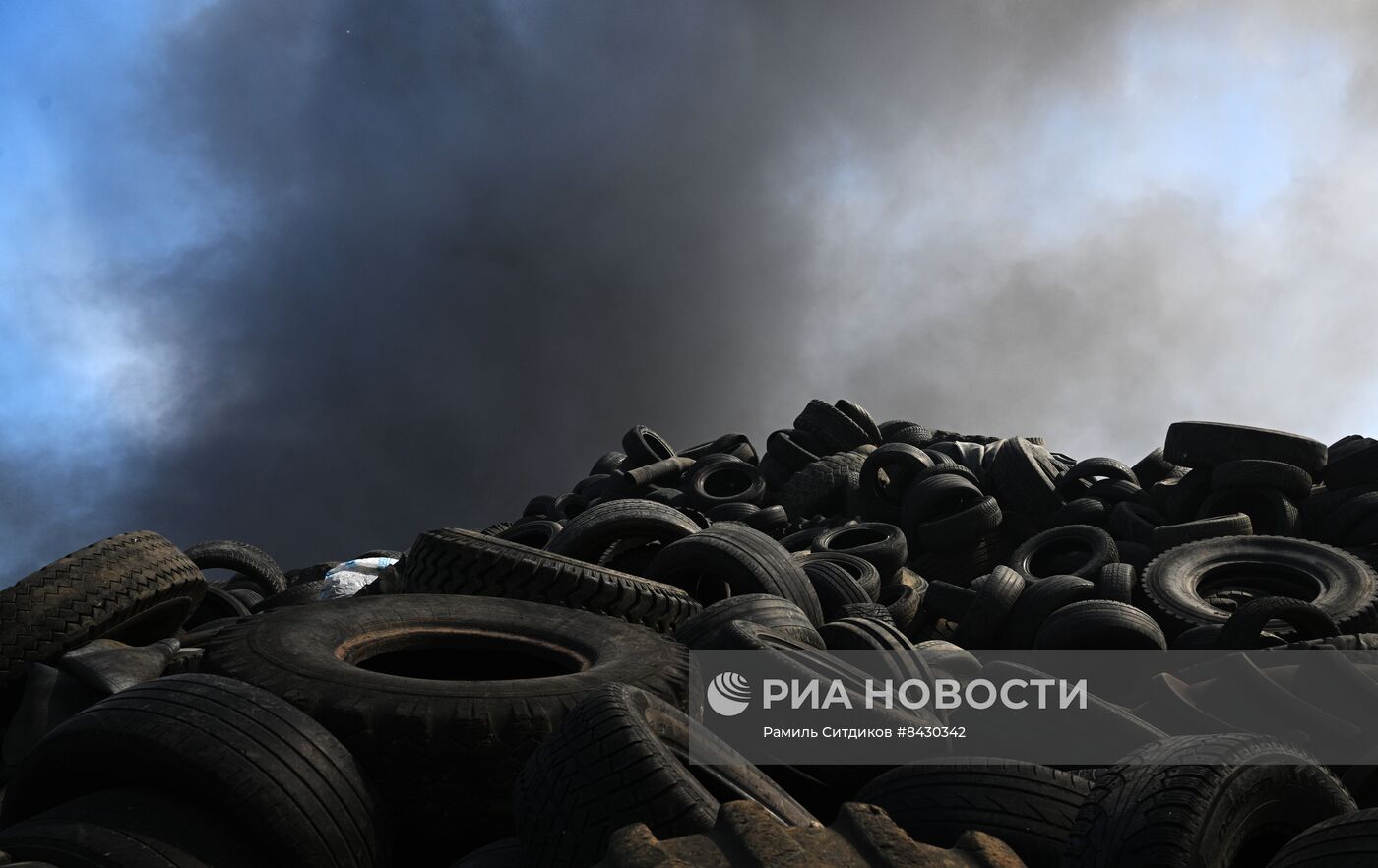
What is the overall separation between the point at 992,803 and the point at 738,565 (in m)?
A: 3.13

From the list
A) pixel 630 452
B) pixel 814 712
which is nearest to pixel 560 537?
pixel 814 712

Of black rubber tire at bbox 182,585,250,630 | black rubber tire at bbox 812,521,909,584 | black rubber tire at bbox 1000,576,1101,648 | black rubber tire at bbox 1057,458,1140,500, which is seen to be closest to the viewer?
black rubber tire at bbox 1000,576,1101,648

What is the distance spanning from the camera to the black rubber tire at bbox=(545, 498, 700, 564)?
732 cm

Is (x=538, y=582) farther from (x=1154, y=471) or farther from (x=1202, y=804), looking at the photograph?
(x=1154, y=471)

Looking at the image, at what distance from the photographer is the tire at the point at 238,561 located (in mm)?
11387

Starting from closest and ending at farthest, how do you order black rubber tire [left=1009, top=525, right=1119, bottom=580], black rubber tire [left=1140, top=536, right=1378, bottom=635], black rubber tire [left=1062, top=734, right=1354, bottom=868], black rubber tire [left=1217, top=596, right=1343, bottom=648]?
black rubber tire [left=1062, top=734, right=1354, bottom=868] < black rubber tire [left=1217, top=596, right=1343, bottom=648] < black rubber tire [left=1140, top=536, right=1378, bottom=635] < black rubber tire [left=1009, top=525, right=1119, bottom=580]

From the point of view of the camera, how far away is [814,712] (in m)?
4.14

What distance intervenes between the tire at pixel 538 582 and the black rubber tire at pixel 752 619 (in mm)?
308

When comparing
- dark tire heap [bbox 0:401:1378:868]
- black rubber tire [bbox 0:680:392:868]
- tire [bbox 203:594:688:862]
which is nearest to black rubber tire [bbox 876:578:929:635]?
dark tire heap [bbox 0:401:1378:868]

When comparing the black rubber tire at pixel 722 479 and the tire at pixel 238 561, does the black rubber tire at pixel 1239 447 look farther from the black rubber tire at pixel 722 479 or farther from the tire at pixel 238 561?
the tire at pixel 238 561

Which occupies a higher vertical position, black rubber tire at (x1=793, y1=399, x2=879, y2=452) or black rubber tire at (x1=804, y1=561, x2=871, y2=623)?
black rubber tire at (x1=793, y1=399, x2=879, y2=452)

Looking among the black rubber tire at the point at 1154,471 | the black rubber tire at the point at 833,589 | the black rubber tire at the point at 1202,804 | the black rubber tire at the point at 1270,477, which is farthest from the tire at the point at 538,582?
the black rubber tire at the point at 1154,471

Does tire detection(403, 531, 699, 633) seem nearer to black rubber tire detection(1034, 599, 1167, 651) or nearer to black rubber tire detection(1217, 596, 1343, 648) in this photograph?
black rubber tire detection(1034, 599, 1167, 651)

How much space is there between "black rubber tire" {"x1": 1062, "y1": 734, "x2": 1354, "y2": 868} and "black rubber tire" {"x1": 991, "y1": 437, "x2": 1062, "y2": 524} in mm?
7278
